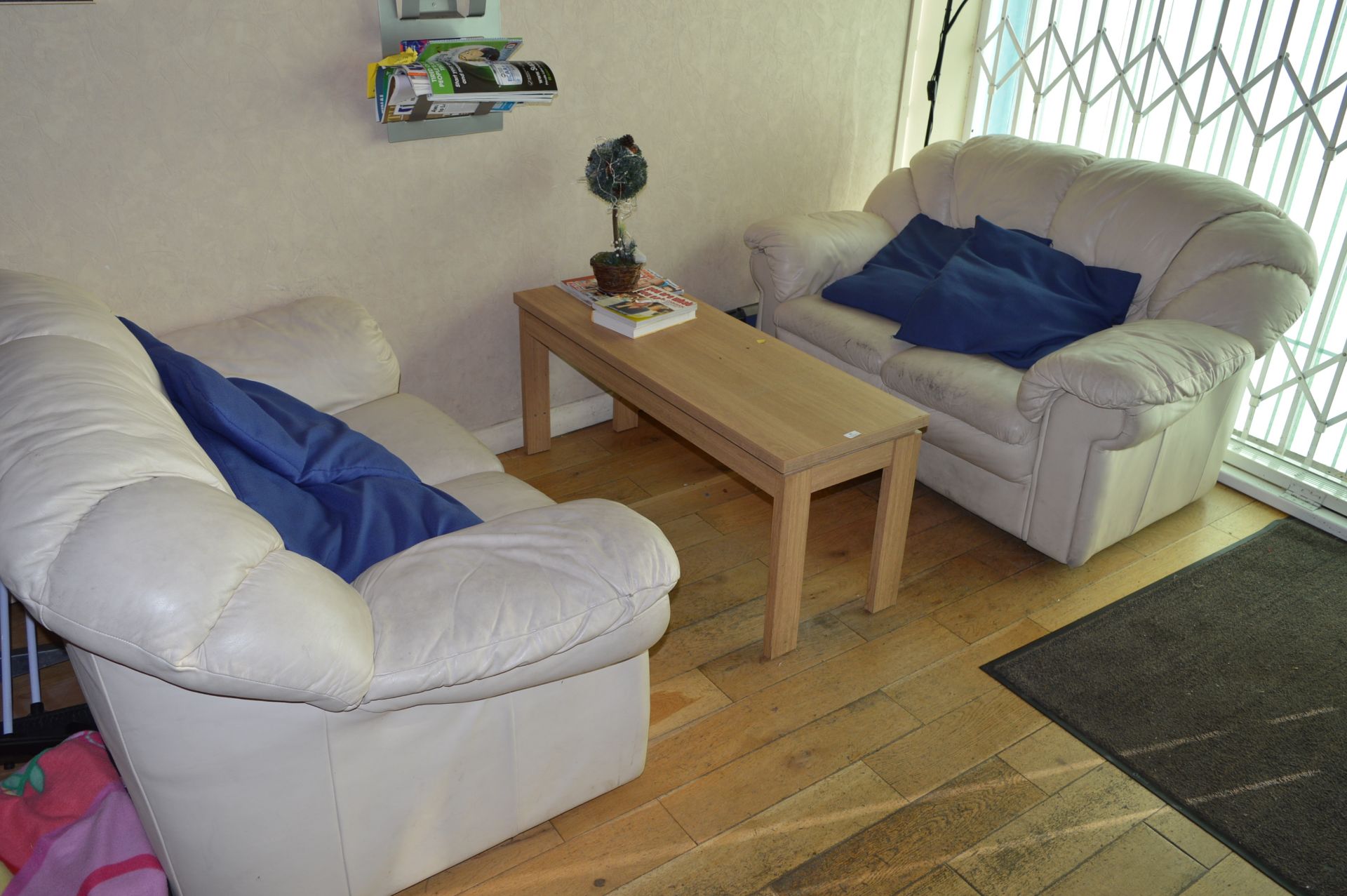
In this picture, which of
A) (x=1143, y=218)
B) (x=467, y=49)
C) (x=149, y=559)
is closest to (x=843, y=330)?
(x=1143, y=218)

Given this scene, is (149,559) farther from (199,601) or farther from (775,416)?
(775,416)

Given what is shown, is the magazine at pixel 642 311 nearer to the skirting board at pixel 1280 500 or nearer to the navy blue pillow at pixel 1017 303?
the navy blue pillow at pixel 1017 303

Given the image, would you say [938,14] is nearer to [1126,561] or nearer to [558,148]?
[558,148]

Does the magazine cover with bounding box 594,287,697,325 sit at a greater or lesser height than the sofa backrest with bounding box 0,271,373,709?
lesser

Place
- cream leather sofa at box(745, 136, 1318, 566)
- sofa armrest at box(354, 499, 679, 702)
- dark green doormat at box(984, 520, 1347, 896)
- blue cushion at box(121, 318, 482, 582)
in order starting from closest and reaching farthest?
sofa armrest at box(354, 499, 679, 702) → blue cushion at box(121, 318, 482, 582) → dark green doormat at box(984, 520, 1347, 896) → cream leather sofa at box(745, 136, 1318, 566)

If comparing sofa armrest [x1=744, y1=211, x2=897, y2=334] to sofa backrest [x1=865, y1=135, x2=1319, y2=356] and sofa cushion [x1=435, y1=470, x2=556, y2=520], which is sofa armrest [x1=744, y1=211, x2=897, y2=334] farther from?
sofa cushion [x1=435, y1=470, x2=556, y2=520]

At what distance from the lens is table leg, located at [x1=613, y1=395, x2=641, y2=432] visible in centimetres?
336

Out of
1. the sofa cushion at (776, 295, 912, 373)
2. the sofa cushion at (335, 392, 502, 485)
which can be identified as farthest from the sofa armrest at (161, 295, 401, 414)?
the sofa cushion at (776, 295, 912, 373)

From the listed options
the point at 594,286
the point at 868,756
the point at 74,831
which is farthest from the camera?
the point at 594,286

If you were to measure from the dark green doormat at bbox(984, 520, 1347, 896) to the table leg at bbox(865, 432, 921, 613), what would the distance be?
31cm

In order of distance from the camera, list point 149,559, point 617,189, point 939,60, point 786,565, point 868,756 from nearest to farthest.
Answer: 1. point 149,559
2. point 868,756
3. point 786,565
4. point 617,189
5. point 939,60

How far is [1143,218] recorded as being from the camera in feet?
9.50

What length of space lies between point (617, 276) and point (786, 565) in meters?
1.01

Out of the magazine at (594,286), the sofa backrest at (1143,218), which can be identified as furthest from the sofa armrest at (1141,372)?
the magazine at (594,286)
